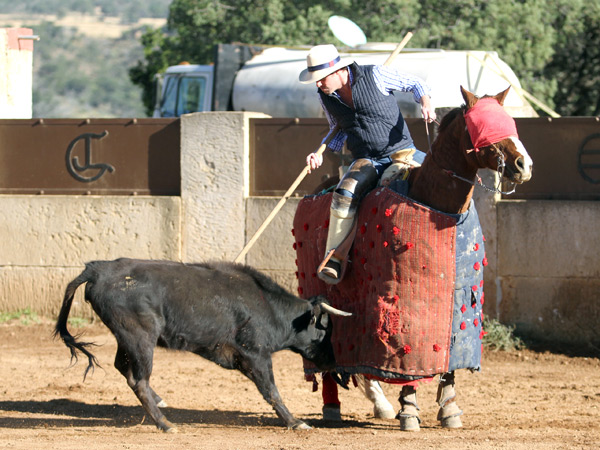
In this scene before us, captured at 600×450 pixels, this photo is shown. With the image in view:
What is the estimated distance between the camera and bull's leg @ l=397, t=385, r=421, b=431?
19.7 feet

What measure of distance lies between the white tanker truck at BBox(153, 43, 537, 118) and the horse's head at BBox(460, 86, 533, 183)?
6.35m

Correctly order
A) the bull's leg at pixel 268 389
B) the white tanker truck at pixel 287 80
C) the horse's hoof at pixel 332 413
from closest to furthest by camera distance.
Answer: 1. the bull's leg at pixel 268 389
2. the horse's hoof at pixel 332 413
3. the white tanker truck at pixel 287 80

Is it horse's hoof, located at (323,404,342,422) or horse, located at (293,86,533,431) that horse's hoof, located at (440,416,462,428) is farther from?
horse's hoof, located at (323,404,342,422)

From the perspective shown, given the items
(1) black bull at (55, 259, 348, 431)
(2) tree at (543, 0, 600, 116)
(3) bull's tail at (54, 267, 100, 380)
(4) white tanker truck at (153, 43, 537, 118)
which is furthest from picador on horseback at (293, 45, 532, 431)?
(2) tree at (543, 0, 600, 116)

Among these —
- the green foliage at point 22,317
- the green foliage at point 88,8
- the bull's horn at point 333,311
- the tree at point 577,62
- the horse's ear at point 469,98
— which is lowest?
the green foliage at point 22,317

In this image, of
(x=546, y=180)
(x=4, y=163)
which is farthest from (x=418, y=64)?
(x=4, y=163)

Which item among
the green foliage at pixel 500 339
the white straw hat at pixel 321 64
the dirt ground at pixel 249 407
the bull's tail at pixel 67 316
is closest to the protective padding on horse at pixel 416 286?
the dirt ground at pixel 249 407

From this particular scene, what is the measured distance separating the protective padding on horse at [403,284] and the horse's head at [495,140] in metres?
0.57

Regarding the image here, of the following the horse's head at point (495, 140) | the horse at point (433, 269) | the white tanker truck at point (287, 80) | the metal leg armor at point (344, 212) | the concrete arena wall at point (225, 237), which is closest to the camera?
the horse's head at point (495, 140)

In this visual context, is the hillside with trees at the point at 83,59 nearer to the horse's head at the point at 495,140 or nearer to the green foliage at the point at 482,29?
the green foliage at the point at 482,29

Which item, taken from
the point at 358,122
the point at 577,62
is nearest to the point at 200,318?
the point at 358,122

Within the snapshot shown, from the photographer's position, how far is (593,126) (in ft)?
30.0

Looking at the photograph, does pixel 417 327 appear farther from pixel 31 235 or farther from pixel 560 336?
pixel 31 235

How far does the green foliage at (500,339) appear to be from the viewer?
361 inches
